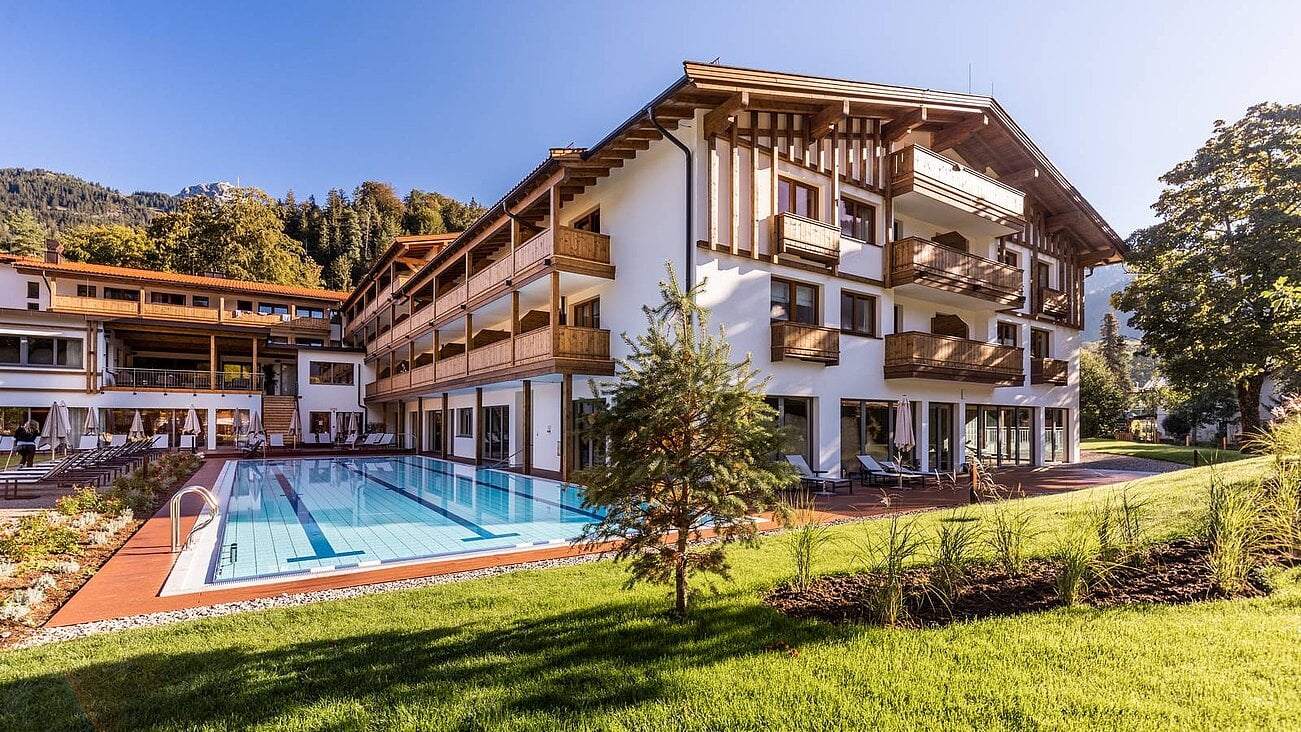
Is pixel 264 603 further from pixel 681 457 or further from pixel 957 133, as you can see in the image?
pixel 957 133

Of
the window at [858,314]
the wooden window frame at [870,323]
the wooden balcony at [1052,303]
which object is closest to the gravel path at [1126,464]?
the wooden balcony at [1052,303]

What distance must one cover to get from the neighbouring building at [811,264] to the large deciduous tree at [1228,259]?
236 centimetres

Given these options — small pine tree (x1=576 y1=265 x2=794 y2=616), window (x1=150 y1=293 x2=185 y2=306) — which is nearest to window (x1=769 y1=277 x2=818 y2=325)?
small pine tree (x1=576 y1=265 x2=794 y2=616)

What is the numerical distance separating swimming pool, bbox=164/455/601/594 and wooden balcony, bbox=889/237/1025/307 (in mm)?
11490

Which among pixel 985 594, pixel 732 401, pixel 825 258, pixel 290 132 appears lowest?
pixel 985 594

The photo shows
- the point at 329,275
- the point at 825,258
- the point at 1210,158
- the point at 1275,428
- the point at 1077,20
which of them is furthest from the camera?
the point at 329,275

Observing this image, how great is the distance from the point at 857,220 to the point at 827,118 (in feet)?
11.1

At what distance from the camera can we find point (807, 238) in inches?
630

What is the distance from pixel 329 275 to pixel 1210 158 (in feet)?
238

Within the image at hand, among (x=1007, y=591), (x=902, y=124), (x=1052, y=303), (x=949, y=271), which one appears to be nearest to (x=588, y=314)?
(x=902, y=124)

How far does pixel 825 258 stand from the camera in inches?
652

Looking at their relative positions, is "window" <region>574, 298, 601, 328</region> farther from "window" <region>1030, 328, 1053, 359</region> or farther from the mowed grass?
"window" <region>1030, 328, 1053, 359</region>

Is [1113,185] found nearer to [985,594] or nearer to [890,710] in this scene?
[985,594]

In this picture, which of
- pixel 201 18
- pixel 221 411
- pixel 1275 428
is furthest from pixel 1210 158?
pixel 221 411
